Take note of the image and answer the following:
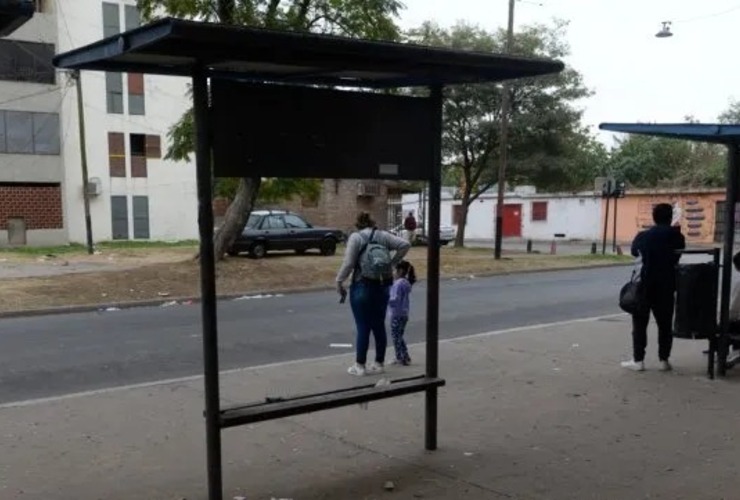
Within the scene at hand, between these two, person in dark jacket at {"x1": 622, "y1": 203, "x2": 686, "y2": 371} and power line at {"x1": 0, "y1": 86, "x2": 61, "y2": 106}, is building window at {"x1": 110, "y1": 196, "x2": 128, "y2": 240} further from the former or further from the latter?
person in dark jacket at {"x1": 622, "y1": 203, "x2": 686, "y2": 371}

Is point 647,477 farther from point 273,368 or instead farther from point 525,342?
point 525,342

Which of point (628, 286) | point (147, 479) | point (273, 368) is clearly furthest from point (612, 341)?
point (147, 479)

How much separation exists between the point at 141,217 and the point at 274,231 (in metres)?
17.4

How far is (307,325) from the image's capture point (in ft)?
40.3

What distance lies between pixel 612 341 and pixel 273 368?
4.51 metres

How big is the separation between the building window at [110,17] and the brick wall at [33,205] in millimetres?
8171

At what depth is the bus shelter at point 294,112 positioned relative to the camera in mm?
3996

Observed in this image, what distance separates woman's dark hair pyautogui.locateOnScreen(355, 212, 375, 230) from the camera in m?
8.00

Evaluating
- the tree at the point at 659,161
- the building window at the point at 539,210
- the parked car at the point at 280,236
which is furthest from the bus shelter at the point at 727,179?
the tree at the point at 659,161

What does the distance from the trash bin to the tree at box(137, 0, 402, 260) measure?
11.3 metres

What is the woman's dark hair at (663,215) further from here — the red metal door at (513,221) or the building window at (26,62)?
the red metal door at (513,221)

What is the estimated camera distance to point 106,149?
39375mm

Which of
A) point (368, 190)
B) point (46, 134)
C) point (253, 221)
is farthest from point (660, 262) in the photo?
point (368, 190)

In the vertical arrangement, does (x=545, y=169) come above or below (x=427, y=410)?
above
